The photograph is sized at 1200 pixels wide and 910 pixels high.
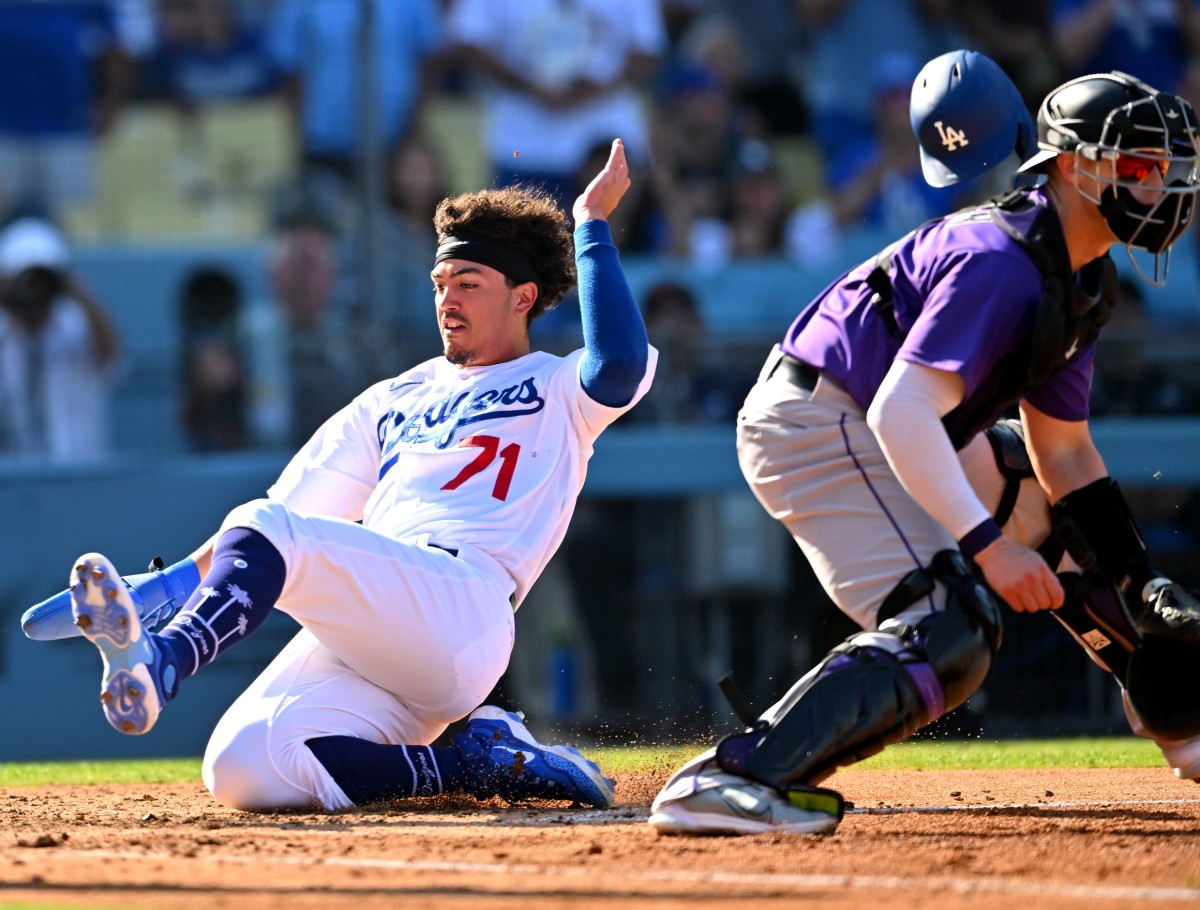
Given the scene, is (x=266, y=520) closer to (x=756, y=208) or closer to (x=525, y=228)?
(x=525, y=228)

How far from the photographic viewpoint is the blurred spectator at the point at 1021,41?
12.1 m

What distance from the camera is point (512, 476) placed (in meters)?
4.91

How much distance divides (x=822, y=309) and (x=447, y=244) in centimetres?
139

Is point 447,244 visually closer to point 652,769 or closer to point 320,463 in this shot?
point 320,463

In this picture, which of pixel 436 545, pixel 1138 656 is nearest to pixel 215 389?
pixel 436 545

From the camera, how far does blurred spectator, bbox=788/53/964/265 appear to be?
38.5ft

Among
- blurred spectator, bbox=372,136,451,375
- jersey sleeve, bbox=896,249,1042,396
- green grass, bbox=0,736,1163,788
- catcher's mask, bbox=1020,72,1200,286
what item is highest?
blurred spectator, bbox=372,136,451,375

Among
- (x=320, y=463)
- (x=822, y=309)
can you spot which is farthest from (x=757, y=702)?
(x=822, y=309)

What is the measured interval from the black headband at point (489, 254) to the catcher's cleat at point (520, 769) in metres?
1.36

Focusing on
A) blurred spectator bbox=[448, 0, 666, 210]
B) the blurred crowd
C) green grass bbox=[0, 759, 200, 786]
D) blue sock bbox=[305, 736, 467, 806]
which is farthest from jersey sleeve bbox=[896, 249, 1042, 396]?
blurred spectator bbox=[448, 0, 666, 210]

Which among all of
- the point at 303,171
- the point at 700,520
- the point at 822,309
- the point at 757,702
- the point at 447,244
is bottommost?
the point at 757,702

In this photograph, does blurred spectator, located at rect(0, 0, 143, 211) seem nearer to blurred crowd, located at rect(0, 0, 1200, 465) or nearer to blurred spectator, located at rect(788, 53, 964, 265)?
blurred crowd, located at rect(0, 0, 1200, 465)

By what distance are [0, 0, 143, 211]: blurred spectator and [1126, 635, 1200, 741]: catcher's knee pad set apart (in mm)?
10082

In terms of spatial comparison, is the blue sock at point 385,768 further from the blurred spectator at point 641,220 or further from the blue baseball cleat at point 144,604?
the blurred spectator at point 641,220
